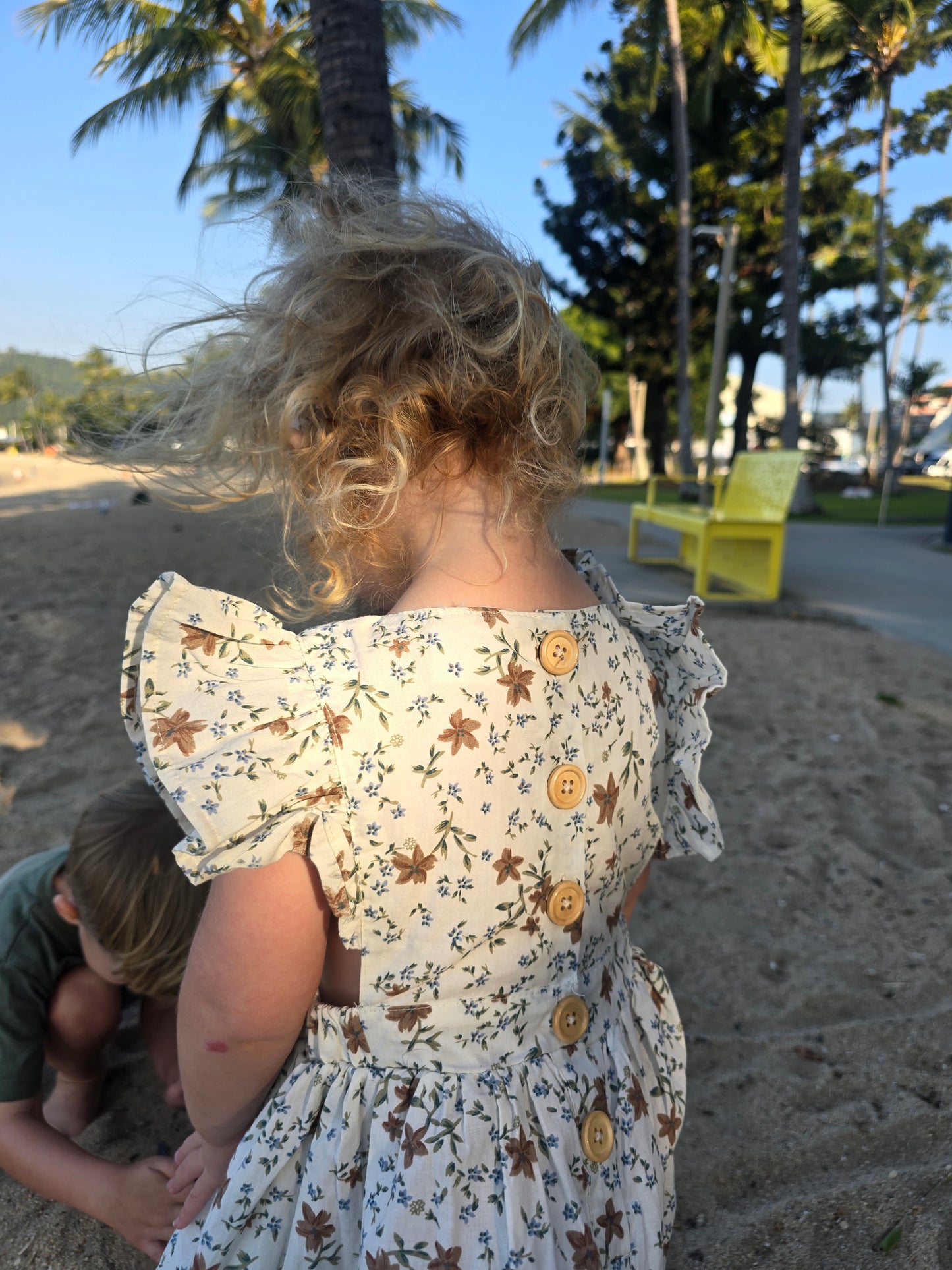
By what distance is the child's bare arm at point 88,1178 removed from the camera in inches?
49.4

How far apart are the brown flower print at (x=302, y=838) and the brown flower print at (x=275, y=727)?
0.09 meters

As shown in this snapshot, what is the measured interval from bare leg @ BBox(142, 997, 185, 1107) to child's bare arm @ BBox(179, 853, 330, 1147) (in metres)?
0.93

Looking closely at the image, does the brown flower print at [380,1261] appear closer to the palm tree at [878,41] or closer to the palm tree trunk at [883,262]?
the palm tree at [878,41]

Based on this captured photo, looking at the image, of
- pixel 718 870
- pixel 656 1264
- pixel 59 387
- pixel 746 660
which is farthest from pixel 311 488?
pixel 746 660

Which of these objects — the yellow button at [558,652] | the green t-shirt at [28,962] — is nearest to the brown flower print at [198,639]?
the yellow button at [558,652]

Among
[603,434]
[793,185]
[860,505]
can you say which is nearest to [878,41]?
[793,185]

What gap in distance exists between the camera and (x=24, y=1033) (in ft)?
4.95

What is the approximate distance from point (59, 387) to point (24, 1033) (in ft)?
3.97

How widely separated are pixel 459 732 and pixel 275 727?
189 millimetres

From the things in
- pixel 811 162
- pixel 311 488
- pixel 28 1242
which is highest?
pixel 811 162

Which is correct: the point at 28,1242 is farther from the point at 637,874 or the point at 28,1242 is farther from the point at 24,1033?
the point at 637,874

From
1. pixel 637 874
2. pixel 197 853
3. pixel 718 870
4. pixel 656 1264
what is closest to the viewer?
pixel 197 853

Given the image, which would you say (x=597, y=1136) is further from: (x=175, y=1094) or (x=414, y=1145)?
(x=175, y=1094)

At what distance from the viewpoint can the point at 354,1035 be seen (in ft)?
3.03
